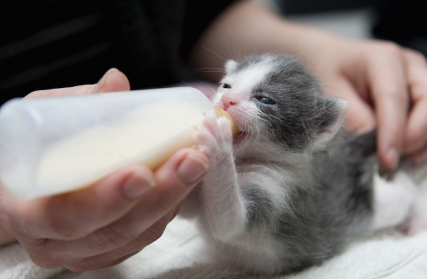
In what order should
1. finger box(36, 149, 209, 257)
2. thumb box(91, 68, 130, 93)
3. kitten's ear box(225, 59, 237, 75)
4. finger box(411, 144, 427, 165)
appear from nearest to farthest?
1. finger box(36, 149, 209, 257)
2. thumb box(91, 68, 130, 93)
3. kitten's ear box(225, 59, 237, 75)
4. finger box(411, 144, 427, 165)

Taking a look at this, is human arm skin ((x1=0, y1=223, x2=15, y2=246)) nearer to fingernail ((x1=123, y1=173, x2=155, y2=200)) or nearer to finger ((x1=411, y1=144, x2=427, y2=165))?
fingernail ((x1=123, y1=173, x2=155, y2=200))

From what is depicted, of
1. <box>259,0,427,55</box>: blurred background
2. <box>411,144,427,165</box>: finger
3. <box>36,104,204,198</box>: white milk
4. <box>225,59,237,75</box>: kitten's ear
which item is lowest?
<box>259,0,427,55</box>: blurred background

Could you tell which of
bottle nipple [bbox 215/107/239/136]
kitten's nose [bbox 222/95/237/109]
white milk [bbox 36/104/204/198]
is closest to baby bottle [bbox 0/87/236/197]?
white milk [bbox 36/104/204/198]

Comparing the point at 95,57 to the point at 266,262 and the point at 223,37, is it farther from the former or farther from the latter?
A: the point at 266,262

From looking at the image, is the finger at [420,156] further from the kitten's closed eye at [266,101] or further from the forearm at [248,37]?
the kitten's closed eye at [266,101]

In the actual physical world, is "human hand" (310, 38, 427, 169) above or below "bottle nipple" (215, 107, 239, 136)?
below

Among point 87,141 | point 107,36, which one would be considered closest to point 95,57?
point 107,36

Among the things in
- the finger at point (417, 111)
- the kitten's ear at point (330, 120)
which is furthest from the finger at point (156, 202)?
the finger at point (417, 111)
